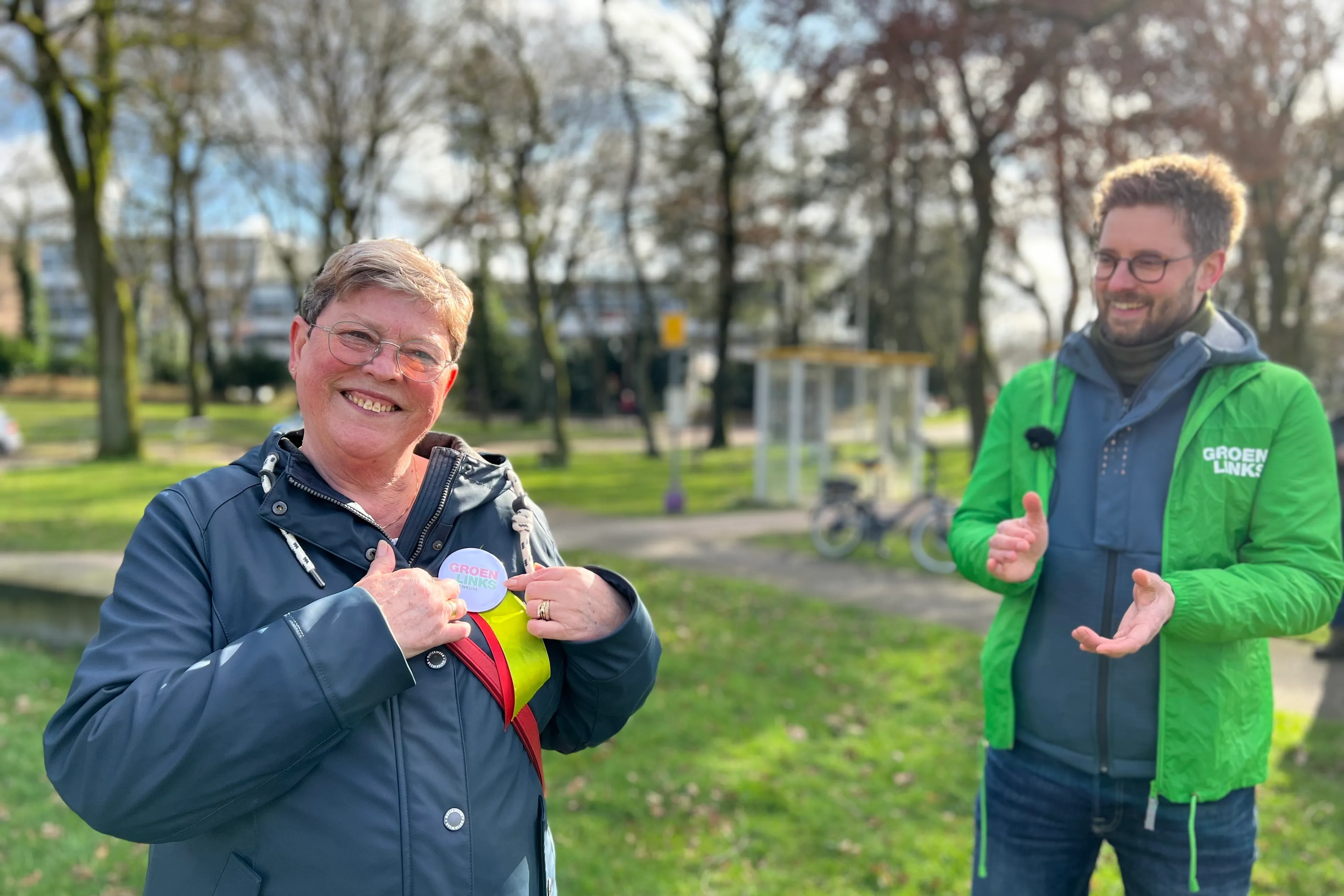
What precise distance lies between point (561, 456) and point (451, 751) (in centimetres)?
2105

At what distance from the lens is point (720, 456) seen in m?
27.6

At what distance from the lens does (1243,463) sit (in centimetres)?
212

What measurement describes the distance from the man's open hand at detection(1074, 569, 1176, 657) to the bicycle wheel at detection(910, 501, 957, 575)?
8.58 meters

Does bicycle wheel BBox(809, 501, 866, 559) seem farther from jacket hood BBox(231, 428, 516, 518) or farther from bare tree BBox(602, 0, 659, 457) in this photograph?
bare tree BBox(602, 0, 659, 457)

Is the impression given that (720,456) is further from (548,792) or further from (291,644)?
(291,644)

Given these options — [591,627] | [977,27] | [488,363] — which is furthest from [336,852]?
[488,363]

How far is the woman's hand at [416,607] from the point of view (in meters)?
1.52

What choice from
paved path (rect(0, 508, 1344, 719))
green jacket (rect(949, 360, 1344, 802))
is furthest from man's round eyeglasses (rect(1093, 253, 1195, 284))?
paved path (rect(0, 508, 1344, 719))

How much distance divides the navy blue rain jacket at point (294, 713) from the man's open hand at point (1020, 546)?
83cm

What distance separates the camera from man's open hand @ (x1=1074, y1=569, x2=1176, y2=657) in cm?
191

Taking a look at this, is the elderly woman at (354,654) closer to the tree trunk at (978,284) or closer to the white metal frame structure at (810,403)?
the tree trunk at (978,284)

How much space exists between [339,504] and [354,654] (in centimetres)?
34

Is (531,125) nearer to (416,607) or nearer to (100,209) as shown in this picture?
(100,209)

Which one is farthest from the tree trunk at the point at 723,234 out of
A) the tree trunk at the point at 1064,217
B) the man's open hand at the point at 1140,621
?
the man's open hand at the point at 1140,621
